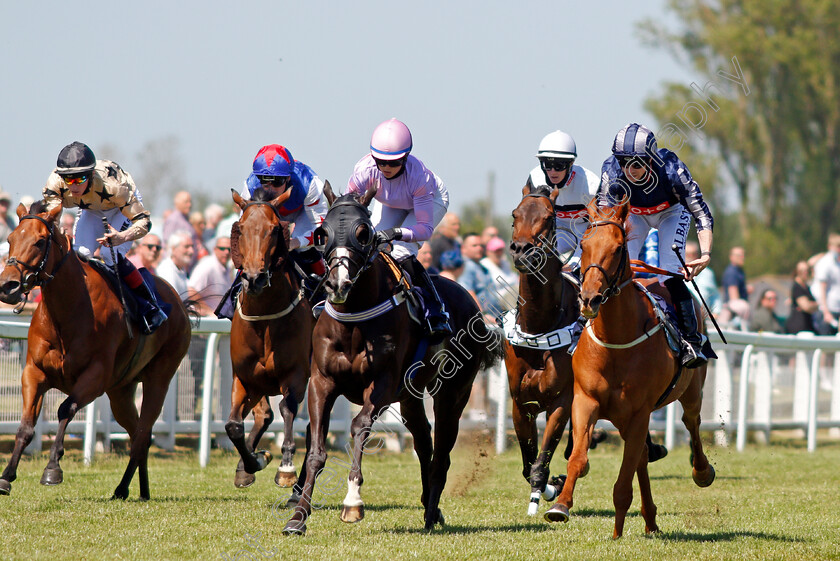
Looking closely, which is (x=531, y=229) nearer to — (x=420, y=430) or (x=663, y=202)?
(x=663, y=202)

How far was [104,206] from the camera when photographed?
8148 millimetres

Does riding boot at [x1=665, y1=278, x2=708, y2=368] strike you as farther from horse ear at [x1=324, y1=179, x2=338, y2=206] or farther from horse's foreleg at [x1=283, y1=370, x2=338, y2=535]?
horse ear at [x1=324, y1=179, x2=338, y2=206]

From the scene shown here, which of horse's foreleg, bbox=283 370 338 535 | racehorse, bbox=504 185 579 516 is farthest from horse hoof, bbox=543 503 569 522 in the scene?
racehorse, bbox=504 185 579 516

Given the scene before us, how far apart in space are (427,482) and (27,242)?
9.39 ft

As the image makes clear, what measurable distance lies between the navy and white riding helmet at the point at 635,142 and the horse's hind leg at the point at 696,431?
1650 millimetres

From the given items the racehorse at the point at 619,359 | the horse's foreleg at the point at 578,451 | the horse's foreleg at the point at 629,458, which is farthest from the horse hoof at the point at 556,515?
the horse's foreleg at the point at 629,458

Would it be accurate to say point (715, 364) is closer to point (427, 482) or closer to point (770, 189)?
point (427, 482)

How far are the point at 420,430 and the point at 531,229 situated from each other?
1.45 metres

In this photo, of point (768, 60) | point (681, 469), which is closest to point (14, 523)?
point (681, 469)

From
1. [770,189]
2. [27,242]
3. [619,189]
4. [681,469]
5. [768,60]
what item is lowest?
[681,469]

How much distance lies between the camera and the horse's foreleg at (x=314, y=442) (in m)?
6.11

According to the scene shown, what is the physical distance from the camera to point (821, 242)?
114ft

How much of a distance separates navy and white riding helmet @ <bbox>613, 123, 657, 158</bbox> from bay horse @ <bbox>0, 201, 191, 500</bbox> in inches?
137

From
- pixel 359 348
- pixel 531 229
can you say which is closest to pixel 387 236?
pixel 359 348
